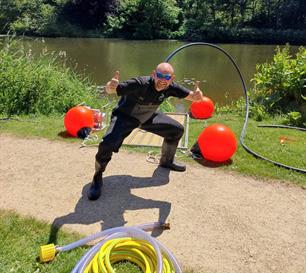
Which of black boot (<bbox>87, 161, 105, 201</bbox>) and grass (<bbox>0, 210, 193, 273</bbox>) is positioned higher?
black boot (<bbox>87, 161, 105, 201</bbox>)

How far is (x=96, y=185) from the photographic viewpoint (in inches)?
196

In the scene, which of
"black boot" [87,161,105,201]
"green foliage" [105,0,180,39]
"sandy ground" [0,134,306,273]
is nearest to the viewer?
"sandy ground" [0,134,306,273]

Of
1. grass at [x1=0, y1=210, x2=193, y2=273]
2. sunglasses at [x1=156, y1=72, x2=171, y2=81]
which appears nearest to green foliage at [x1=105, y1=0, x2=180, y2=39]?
sunglasses at [x1=156, y1=72, x2=171, y2=81]

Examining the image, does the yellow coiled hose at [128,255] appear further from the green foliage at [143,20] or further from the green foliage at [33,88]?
the green foliage at [143,20]

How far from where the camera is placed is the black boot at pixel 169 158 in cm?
568

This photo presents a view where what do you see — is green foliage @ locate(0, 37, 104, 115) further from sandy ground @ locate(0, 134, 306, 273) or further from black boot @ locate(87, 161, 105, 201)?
black boot @ locate(87, 161, 105, 201)

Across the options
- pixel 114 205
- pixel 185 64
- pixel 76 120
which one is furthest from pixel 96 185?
pixel 185 64

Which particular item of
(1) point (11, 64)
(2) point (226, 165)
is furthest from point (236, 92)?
(2) point (226, 165)

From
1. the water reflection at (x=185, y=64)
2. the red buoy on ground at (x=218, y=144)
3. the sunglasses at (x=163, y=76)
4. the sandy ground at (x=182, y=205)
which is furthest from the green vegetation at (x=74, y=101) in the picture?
the water reflection at (x=185, y=64)

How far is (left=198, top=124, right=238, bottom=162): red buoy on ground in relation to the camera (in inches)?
232

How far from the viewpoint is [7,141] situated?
22.7 feet

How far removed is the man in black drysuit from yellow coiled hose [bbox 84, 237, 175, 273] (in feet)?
4.07

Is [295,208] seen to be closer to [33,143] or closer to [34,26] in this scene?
[33,143]

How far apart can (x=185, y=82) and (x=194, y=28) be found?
26.5 meters
